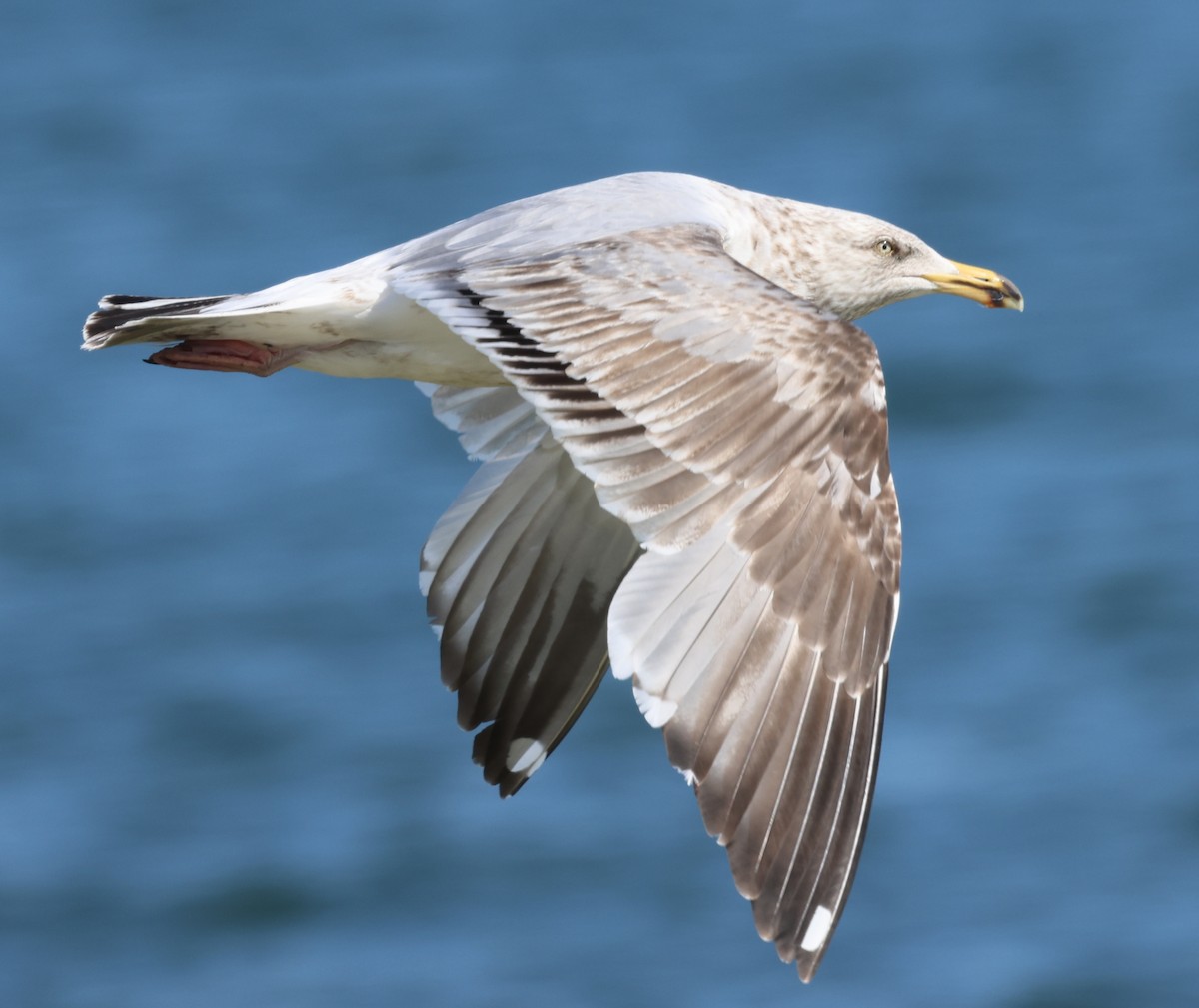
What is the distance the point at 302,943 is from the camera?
1380 centimetres

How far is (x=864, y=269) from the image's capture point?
7.94m

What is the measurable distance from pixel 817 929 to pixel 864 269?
115 inches

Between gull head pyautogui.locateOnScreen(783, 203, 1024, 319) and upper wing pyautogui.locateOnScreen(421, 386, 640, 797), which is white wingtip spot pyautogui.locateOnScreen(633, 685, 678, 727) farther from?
gull head pyautogui.locateOnScreen(783, 203, 1024, 319)

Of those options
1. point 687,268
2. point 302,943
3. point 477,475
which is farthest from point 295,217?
point 687,268

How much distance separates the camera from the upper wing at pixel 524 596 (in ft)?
23.8

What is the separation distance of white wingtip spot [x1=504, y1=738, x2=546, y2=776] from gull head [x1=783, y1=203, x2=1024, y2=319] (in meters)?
1.69

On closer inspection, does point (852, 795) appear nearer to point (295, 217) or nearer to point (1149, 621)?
point (1149, 621)

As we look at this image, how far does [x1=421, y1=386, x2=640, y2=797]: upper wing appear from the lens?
7266mm

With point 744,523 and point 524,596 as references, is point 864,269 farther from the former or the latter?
point 744,523

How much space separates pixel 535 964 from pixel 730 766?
8107 millimetres

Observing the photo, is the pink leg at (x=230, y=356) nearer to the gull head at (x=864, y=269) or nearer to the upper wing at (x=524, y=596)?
the upper wing at (x=524, y=596)

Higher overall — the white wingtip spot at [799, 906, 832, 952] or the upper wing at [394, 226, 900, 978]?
the upper wing at [394, 226, 900, 978]

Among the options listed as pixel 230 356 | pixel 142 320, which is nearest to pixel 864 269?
pixel 230 356

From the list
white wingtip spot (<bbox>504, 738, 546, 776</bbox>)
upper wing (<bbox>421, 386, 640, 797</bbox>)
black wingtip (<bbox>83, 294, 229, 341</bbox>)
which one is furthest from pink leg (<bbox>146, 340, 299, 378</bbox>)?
white wingtip spot (<bbox>504, 738, 546, 776</bbox>)
